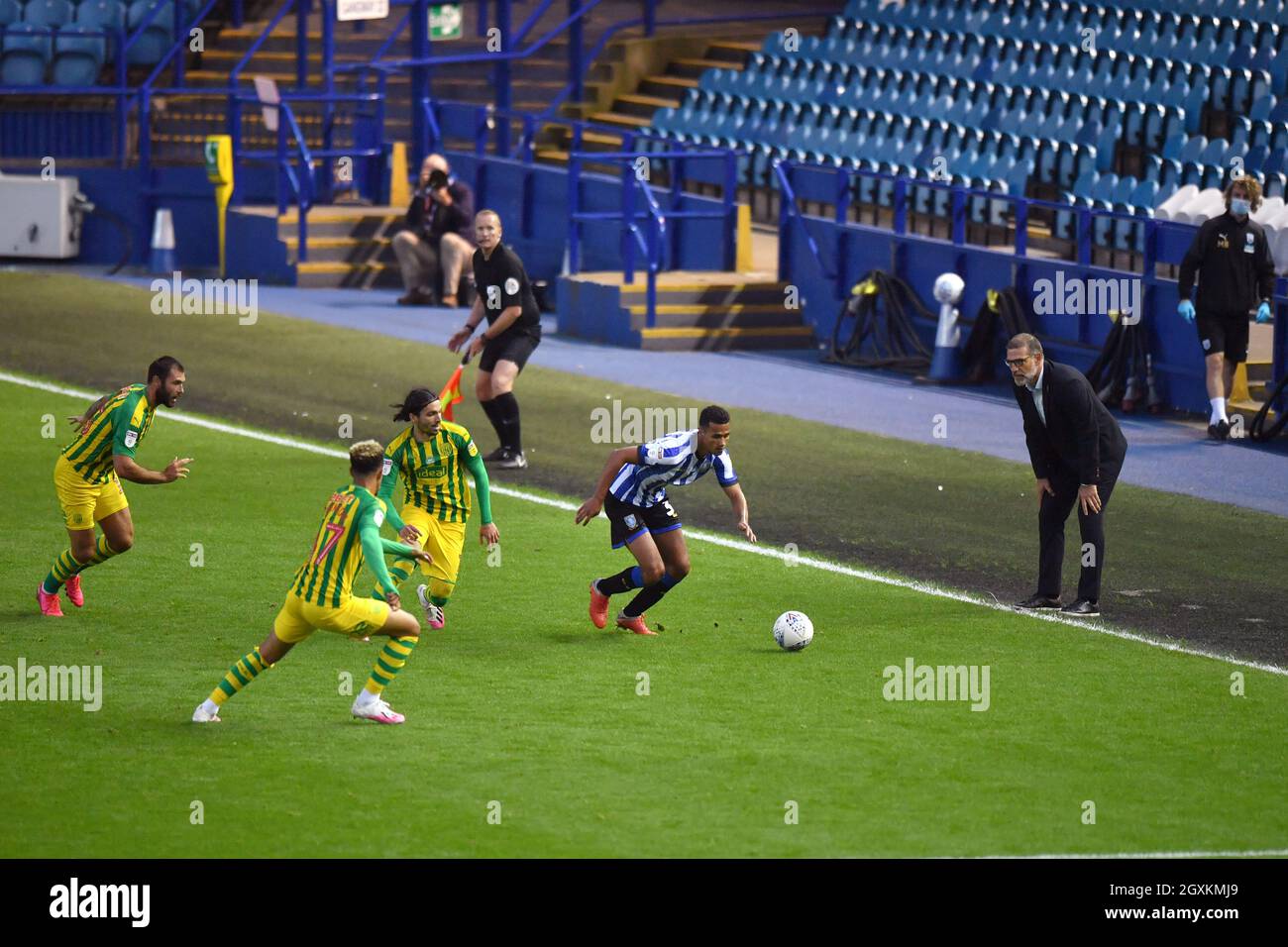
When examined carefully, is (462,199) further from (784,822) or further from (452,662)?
(784,822)

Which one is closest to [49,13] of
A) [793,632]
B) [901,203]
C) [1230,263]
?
[901,203]

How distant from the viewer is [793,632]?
480 inches

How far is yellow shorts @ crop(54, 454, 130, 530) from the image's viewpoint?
1269cm

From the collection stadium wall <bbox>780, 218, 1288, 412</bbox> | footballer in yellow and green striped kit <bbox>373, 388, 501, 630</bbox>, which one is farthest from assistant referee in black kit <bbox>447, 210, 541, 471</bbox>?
stadium wall <bbox>780, 218, 1288, 412</bbox>

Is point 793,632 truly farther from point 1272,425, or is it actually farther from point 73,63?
point 73,63

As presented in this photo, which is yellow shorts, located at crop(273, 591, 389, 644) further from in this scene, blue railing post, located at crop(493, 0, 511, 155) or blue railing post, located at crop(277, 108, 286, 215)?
blue railing post, located at crop(493, 0, 511, 155)

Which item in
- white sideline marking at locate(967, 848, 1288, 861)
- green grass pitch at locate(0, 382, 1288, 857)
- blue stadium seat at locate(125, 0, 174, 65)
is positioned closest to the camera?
white sideline marking at locate(967, 848, 1288, 861)

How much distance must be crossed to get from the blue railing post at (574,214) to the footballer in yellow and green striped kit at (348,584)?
14731 mm

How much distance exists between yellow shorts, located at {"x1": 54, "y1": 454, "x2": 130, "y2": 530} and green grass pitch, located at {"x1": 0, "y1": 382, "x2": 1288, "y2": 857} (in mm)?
595

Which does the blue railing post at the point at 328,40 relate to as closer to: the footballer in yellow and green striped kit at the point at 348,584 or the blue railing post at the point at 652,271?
the blue railing post at the point at 652,271

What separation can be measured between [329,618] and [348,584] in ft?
0.62

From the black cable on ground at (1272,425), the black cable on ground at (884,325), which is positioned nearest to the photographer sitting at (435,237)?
the black cable on ground at (884,325)

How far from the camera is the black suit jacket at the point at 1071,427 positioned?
12711mm
